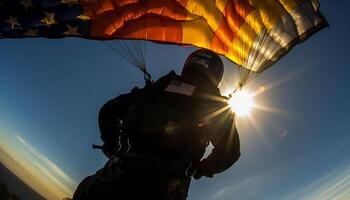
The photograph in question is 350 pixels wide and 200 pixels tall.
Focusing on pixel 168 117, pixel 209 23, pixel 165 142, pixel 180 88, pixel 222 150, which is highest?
pixel 209 23

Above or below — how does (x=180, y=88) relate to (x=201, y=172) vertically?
above

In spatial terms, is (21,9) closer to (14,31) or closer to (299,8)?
(14,31)

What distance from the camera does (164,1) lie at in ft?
28.3

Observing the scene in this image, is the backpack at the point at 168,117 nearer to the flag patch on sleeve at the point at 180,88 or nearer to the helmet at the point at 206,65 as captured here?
the flag patch on sleeve at the point at 180,88

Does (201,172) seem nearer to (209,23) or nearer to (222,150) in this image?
(222,150)

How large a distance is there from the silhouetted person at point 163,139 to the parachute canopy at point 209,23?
3.76 metres

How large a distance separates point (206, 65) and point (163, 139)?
54.4 inches

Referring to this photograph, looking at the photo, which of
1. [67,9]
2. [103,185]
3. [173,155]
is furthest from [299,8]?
[103,185]

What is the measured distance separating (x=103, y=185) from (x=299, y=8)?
7047 mm

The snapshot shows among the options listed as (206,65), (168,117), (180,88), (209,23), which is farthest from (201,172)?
(209,23)

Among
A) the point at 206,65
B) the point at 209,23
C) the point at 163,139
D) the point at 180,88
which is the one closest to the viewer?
the point at 163,139

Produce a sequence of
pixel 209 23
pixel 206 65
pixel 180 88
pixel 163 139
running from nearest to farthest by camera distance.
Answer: pixel 163 139
pixel 180 88
pixel 206 65
pixel 209 23

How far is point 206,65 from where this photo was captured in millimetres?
4629

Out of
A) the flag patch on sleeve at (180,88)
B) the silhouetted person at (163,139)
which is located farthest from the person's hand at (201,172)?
the flag patch on sleeve at (180,88)
